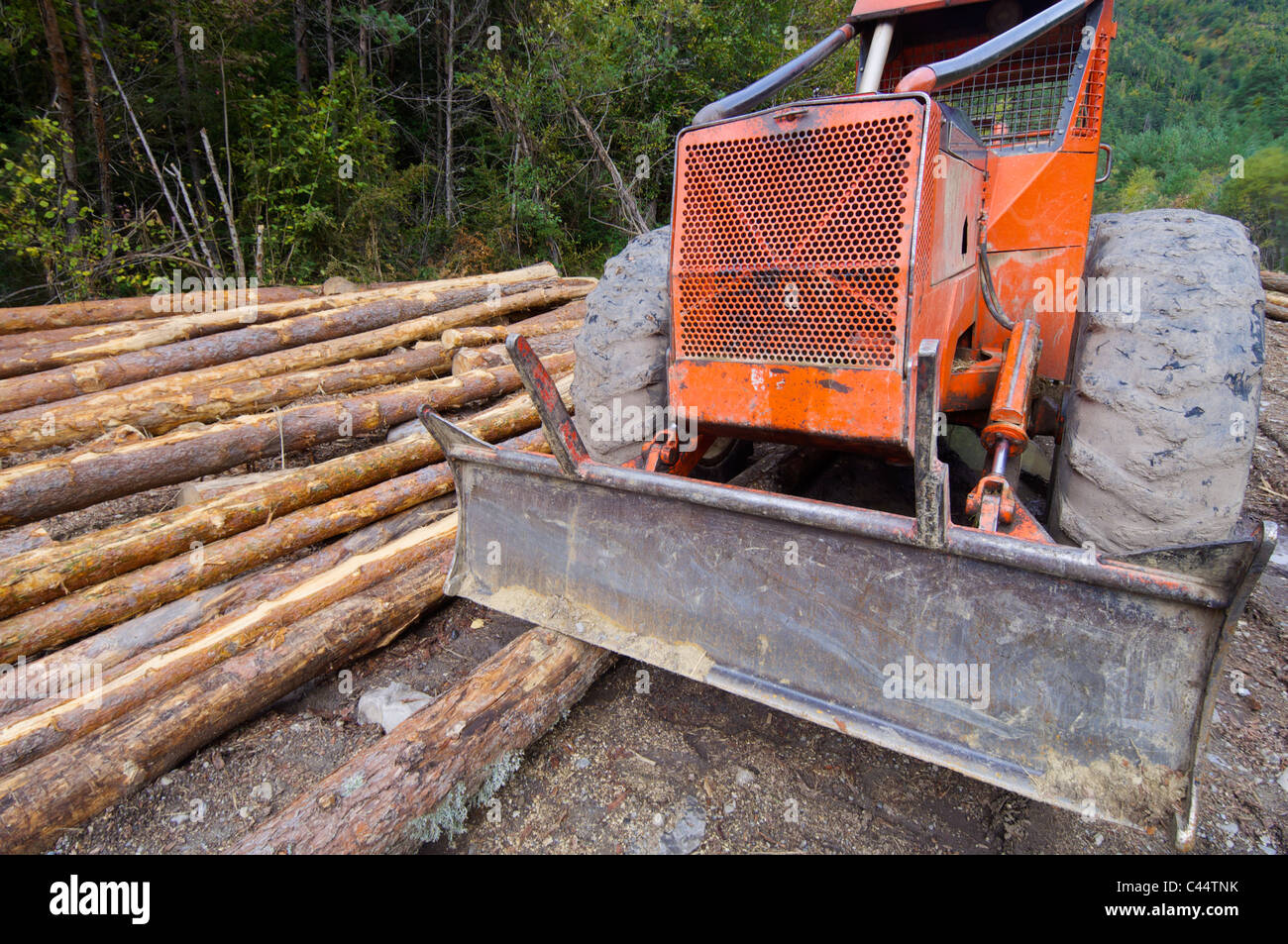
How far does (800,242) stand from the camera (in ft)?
6.97

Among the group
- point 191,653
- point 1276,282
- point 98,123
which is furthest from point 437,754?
point 1276,282

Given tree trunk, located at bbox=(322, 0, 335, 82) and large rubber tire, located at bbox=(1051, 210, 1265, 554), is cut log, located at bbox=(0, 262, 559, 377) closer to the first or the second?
tree trunk, located at bbox=(322, 0, 335, 82)

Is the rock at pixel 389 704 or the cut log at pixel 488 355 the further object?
the cut log at pixel 488 355

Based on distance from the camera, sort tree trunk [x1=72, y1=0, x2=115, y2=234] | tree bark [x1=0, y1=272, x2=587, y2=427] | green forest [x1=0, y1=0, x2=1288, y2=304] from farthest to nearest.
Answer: green forest [x1=0, y1=0, x2=1288, y2=304], tree trunk [x1=72, y1=0, x2=115, y2=234], tree bark [x1=0, y1=272, x2=587, y2=427]

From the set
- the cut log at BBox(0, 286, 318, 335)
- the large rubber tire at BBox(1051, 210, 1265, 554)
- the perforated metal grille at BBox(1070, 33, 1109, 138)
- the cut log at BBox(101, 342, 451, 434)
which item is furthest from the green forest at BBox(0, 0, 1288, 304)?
the large rubber tire at BBox(1051, 210, 1265, 554)

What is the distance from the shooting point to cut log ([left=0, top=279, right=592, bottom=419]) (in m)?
4.66

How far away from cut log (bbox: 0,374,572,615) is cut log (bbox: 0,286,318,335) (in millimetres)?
3161

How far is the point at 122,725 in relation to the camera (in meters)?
2.58

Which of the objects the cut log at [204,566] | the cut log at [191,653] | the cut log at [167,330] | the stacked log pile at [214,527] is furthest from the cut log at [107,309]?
the cut log at [191,653]

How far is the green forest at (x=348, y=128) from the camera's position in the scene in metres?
8.17

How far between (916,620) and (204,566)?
3.18 meters

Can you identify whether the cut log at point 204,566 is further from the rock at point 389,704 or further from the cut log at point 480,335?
the cut log at point 480,335

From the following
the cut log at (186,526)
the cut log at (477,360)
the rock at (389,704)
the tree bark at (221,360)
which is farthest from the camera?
the cut log at (477,360)

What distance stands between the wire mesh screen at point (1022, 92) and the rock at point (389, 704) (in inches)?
134
